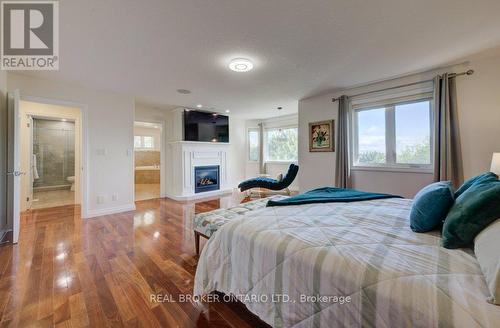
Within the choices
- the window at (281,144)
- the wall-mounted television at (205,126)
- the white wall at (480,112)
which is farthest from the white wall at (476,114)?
the wall-mounted television at (205,126)

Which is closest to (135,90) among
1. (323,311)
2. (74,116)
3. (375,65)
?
(74,116)

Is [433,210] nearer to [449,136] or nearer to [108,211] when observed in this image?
[449,136]

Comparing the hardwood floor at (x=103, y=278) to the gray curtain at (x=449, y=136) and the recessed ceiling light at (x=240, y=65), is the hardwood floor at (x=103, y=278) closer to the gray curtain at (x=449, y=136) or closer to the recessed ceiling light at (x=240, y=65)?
the recessed ceiling light at (x=240, y=65)

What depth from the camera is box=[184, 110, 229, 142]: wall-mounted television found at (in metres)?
5.31

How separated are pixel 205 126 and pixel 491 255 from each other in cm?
551

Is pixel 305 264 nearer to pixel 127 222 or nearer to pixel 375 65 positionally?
pixel 375 65

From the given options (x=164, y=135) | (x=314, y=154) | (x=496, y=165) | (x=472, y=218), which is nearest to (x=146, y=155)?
(x=164, y=135)

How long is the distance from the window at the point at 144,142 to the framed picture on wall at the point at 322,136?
6881 mm

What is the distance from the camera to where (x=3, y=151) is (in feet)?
9.48

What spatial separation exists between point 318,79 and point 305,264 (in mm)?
3095

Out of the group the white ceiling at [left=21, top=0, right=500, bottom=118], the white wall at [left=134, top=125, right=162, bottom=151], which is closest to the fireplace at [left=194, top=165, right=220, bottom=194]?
the white ceiling at [left=21, top=0, right=500, bottom=118]

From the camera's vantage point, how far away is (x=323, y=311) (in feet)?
3.11

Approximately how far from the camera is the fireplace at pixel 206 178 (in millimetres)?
5602

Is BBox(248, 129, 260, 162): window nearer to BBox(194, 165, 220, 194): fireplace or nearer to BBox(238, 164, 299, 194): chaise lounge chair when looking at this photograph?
BBox(194, 165, 220, 194): fireplace
